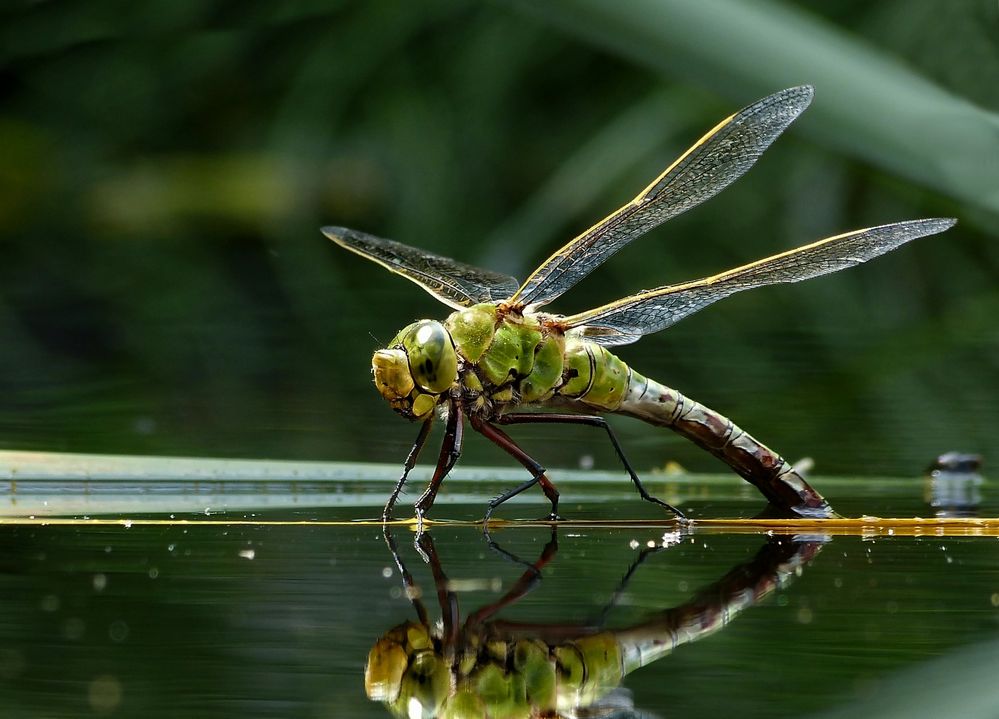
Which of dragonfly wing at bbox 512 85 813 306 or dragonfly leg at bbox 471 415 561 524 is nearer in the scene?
dragonfly leg at bbox 471 415 561 524

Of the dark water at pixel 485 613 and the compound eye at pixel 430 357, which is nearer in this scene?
the dark water at pixel 485 613

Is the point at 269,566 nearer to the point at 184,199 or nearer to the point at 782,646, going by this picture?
the point at 782,646

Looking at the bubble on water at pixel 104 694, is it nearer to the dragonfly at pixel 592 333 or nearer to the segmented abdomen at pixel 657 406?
the dragonfly at pixel 592 333

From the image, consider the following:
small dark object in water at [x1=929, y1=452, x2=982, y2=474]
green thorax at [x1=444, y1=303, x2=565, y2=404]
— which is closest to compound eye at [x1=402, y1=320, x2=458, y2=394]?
green thorax at [x1=444, y1=303, x2=565, y2=404]

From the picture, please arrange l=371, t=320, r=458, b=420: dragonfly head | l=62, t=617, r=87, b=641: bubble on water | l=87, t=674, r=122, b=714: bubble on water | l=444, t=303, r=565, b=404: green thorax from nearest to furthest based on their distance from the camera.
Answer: l=87, t=674, r=122, b=714: bubble on water < l=62, t=617, r=87, b=641: bubble on water < l=371, t=320, r=458, b=420: dragonfly head < l=444, t=303, r=565, b=404: green thorax

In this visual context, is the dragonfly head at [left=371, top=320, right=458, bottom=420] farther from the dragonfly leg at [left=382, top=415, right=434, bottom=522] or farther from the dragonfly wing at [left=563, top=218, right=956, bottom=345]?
the dragonfly wing at [left=563, top=218, right=956, bottom=345]

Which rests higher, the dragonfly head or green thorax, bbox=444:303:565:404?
green thorax, bbox=444:303:565:404

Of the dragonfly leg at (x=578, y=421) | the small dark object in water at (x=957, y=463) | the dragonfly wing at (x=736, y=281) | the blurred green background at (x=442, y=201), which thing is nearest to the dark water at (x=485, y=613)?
the dragonfly leg at (x=578, y=421)
